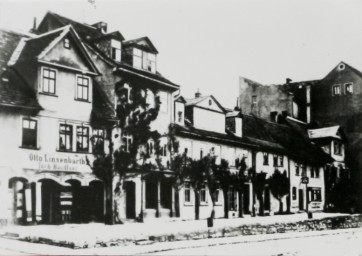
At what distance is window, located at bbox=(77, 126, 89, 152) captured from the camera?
448 inches

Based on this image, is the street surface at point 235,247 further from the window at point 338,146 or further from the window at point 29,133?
the window at point 338,146

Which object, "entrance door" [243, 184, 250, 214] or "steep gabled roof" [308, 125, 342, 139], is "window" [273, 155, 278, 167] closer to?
"entrance door" [243, 184, 250, 214]

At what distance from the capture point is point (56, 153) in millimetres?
10820

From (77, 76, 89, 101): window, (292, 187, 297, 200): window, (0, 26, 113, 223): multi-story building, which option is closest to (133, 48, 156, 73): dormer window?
(0, 26, 113, 223): multi-story building

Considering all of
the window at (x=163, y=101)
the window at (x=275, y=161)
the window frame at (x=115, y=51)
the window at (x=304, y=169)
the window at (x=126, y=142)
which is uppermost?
the window frame at (x=115, y=51)

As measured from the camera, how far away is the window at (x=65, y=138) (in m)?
11.0

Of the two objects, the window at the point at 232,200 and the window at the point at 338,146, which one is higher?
the window at the point at 338,146

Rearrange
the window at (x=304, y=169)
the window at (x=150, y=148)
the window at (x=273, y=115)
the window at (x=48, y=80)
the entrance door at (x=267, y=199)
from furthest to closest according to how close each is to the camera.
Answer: the window at (x=273, y=115) < the window at (x=304, y=169) < the entrance door at (x=267, y=199) < the window at (x=150, y=148) < the window at (x=48, y=80)

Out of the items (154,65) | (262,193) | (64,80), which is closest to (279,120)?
(262,193)

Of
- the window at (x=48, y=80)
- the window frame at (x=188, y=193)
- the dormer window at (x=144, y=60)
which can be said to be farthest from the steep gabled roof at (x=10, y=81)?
the window frame at (x=188, y=193)

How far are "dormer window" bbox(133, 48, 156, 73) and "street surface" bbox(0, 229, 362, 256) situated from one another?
13.5 feet

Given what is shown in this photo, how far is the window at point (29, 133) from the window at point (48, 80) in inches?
28.1

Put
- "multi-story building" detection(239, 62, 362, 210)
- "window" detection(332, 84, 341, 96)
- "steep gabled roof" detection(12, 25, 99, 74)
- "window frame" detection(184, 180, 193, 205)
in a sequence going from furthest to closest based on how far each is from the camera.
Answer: "window" detection(332, 84, 341, 96)
"multi-story building" detection(239, 62, 362, 210)
"window frame" detection(184, 180, 193, 205)
"steep gabled roof" detection(12, 25, 99, 74)

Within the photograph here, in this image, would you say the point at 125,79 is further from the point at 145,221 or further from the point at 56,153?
the point at 145,221
